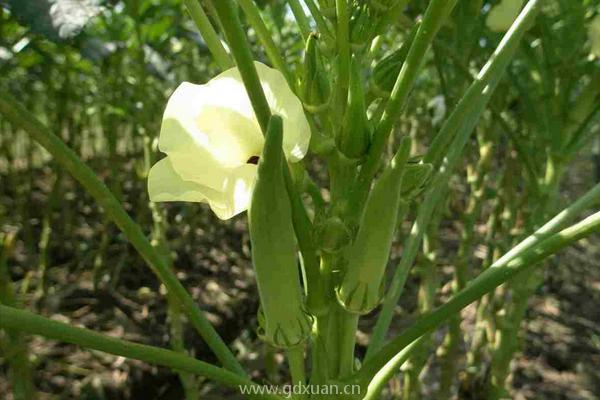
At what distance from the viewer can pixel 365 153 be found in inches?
21.8

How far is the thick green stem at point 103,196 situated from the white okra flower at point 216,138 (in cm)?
3

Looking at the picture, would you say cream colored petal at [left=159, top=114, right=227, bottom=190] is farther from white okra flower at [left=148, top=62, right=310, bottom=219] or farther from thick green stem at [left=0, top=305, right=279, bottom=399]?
thick green stem at [left=0, top=305, right=279, bottom=399]

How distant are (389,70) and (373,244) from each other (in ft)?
0.53

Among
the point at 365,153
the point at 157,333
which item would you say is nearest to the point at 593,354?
the point at 157,333

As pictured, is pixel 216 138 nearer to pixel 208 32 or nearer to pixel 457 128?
pixel 208 32

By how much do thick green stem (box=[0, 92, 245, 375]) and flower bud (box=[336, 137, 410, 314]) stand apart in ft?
0.42

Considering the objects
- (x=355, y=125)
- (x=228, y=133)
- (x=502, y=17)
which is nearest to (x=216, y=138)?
(x=228, y=133)

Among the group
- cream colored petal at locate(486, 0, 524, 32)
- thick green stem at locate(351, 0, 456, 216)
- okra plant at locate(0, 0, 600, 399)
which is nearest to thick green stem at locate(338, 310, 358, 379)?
okra plant at locate(0, 0, 600, 399)

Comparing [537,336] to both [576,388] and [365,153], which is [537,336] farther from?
[365,153]

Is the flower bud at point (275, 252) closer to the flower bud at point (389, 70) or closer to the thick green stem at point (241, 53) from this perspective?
the thick green stem at point (241, 53)

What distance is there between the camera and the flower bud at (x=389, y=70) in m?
0.57

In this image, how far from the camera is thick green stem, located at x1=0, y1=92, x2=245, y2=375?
0.48 metres

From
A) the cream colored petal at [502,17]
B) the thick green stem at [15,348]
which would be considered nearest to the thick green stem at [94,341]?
the thick green stem at [15,348]

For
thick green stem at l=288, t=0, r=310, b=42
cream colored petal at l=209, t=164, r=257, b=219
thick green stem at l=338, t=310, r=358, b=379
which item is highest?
thick green stem at l=288, t=0, r=310, b=42
